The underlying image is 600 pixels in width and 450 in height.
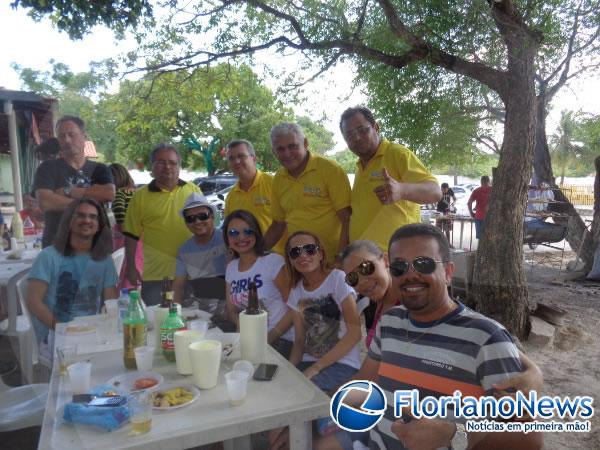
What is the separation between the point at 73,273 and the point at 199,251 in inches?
24.8

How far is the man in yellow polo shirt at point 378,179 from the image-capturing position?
1875 millimetres

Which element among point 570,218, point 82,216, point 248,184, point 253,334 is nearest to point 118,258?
A: point 82,216

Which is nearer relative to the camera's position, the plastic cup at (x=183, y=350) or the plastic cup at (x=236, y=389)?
the plastic cup at (x=236, y=389)

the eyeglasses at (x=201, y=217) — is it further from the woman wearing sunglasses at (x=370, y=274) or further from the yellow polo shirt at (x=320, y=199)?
the woman wearing sunglasses at (x=370, y=274)

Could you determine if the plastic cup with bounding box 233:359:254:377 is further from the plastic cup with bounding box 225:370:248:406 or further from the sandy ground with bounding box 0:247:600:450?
the sandy ground with bounding box 0:247:600:450

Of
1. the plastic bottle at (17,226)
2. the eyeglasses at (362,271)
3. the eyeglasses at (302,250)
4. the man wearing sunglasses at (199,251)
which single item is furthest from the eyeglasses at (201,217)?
the plastic bottle at (17,226)

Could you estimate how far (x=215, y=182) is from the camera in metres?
2.77

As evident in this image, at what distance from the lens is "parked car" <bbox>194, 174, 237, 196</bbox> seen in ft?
8.74

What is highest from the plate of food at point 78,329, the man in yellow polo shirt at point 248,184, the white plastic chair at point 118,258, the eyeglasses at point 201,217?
the man in yellow polo shirt at point 248,184

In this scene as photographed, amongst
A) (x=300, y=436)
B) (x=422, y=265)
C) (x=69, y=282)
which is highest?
(x=422, y=265)

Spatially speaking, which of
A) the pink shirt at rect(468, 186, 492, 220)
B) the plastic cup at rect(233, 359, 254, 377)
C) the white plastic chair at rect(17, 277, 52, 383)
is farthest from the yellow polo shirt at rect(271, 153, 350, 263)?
the pink shirt at rect(468, 186, 492, 220)

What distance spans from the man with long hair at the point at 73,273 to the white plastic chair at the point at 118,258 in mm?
148

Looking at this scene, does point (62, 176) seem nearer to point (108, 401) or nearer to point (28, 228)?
point (108, 401)

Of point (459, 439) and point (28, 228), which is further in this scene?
point (28, 228)
